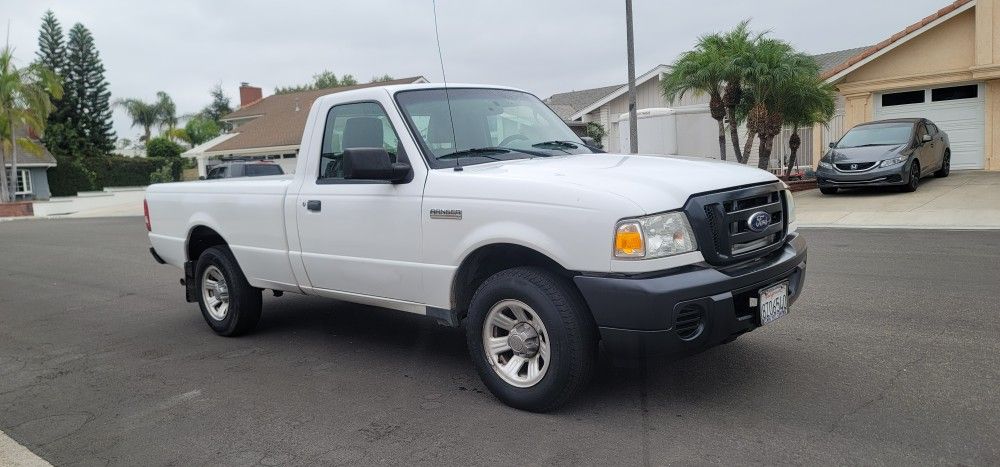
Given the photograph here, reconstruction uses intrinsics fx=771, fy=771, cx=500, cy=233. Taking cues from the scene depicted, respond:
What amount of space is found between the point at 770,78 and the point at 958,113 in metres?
5.60

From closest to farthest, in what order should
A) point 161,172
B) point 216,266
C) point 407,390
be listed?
point 407,390 → point 216,266 → point 161,172

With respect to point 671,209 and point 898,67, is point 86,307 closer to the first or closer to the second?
point 671,209

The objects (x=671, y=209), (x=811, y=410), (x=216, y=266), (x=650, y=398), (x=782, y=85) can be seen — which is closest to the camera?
(x=671, y=209)

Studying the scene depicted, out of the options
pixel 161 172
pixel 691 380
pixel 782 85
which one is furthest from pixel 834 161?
pixel 161 172

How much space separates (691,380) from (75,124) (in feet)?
195

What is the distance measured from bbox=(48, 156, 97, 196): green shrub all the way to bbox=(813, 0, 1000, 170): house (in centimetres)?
4590

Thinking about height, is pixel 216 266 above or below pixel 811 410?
above

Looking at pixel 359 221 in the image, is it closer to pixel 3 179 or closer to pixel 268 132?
pixel 268 132

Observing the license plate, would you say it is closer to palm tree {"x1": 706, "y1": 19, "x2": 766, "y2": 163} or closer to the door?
the door

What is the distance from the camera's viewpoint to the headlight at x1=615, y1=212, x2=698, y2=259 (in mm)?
3797

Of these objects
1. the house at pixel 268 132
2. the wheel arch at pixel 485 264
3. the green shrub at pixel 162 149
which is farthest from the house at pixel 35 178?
the wheel arch at pixel 485 264

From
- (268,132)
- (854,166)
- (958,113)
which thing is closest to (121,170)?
(268,132)

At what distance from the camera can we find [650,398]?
4.44 meters

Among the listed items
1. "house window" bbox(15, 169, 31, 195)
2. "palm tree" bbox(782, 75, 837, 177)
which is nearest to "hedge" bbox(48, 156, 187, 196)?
"house window" bbox(15, 169, 31, 195)
